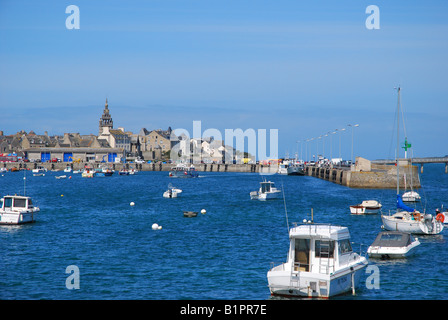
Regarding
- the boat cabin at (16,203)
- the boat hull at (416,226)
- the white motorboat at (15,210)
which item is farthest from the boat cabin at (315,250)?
the boat cabin at (16,203)

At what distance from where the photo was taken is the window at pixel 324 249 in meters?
27.5

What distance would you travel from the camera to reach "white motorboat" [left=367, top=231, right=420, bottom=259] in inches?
1503

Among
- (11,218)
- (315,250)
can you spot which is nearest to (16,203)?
(11,218)

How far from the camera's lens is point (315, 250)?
27.6m

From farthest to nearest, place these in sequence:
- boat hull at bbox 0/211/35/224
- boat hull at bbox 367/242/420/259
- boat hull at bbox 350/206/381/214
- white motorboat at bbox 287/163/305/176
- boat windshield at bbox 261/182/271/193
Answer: white motorboat at bbox 287/163/305/176, boat windshield at bbox 261/182/271/193, boat hull at bbox 350/206/381/214, boat hull at bbox 0/211/35/224, boat hull at bbox 367/242/420/259

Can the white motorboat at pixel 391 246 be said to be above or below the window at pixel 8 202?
below

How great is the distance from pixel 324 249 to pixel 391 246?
12760mm

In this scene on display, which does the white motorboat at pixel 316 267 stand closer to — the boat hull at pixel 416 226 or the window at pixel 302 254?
the window at pixel 302 254

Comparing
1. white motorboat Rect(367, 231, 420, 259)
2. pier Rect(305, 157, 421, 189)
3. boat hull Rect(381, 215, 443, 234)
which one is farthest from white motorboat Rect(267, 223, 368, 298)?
pier Rect(305, 157, 421, 189)

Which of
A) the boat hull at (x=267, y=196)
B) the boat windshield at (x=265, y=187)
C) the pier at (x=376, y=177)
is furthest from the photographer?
the pier at (x=376, y=177)

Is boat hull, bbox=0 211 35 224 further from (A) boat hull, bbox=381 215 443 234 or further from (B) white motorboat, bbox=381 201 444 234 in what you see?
(A) boat hull, bbox=381 215 443 234

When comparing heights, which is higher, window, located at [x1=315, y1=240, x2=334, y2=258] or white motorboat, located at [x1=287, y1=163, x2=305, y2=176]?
white motorboat, located at [x1=287, y1=163, x2=305, y2=176]
